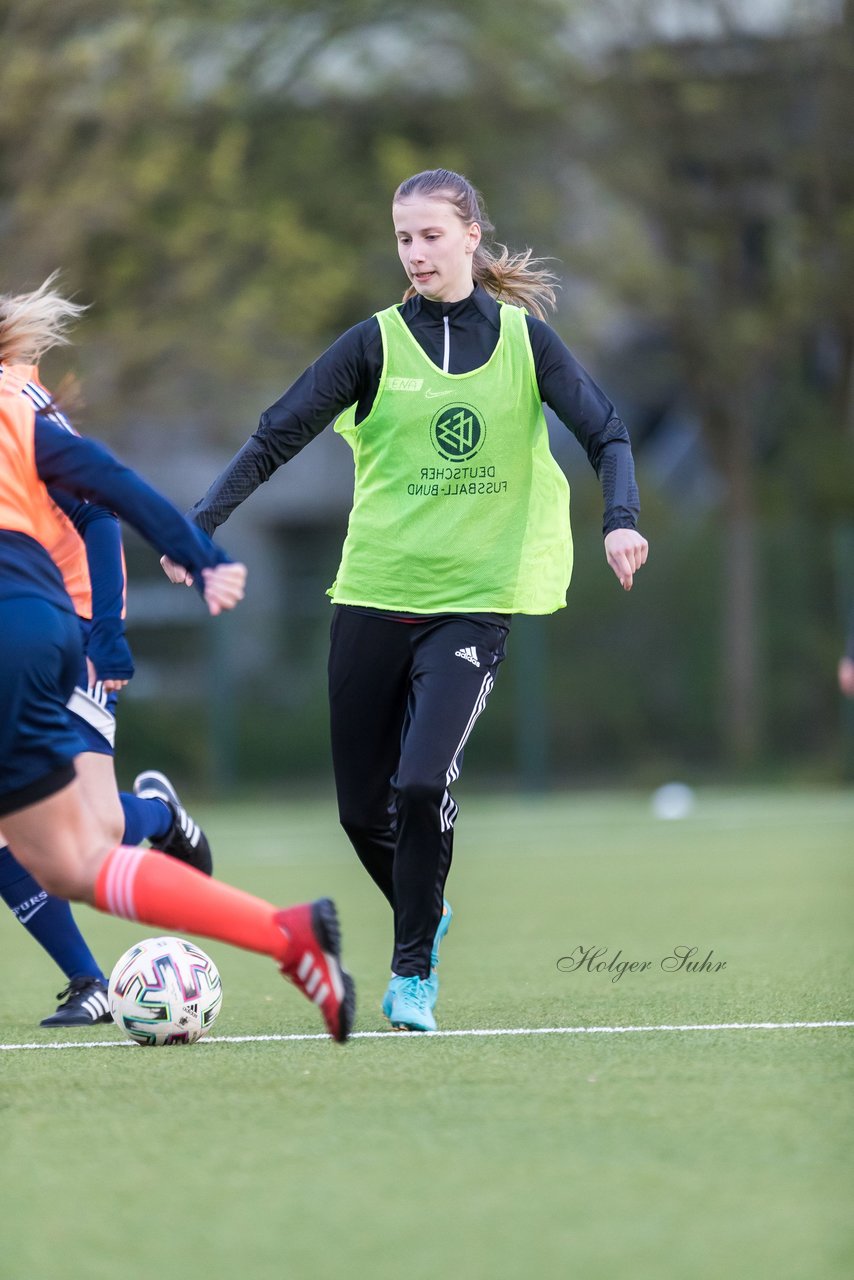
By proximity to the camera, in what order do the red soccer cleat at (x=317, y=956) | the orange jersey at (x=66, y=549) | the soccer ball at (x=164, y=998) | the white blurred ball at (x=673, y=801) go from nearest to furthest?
1. the red soccer cleat at (x=317, y=956)
2. the orange jersey at (x=66, y=549)
3. the soccer ball at (x=164, y=998)
4. the white blurred ball at (x=673, y=801)

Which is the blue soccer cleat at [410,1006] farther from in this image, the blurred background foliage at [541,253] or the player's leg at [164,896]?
the blurred background foliage at [541,253]

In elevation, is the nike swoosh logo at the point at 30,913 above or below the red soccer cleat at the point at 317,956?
below

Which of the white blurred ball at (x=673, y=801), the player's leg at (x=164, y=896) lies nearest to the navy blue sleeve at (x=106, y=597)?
the player's leg at (x=164, y=896)

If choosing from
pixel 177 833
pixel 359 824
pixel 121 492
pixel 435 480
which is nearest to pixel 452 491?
pixel 435 480

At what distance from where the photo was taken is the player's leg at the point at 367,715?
211 inches

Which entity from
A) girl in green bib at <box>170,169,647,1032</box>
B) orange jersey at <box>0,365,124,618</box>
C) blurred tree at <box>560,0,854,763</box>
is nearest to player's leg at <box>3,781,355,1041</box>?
orange jersey at <box>0,365,124,618</box>

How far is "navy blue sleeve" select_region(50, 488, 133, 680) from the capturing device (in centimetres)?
529

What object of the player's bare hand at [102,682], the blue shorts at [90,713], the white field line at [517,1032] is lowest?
the white field line at [517,1032]

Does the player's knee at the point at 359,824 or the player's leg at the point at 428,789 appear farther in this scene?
the player's knee at the point at 359,824

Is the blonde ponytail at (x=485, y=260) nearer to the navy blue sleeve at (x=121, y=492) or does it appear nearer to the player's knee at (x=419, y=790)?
the player's knee at (x=419, y=790)

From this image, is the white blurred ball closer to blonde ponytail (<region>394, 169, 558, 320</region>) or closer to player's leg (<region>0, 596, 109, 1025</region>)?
blonde ponytail (<region>394, 169, 558, 320</region>)

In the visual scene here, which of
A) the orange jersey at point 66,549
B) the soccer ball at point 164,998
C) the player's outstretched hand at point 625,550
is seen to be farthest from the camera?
the player's outstretched hand at point 625,550

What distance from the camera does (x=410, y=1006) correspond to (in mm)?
5051

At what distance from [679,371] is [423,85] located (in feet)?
14.6
